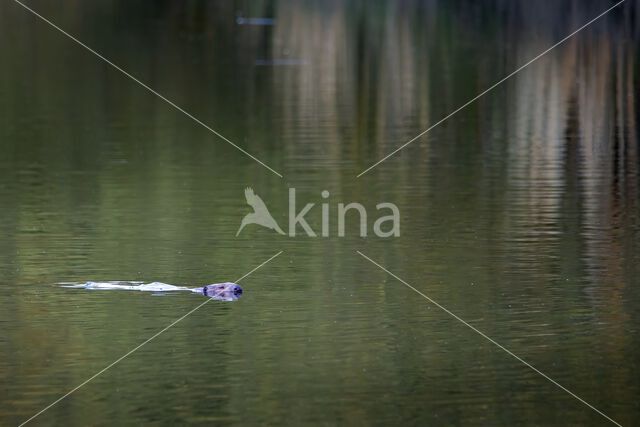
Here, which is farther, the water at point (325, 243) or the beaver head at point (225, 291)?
the beaver head at point (225, 291)

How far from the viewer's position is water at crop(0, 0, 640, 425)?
1753 centimetres

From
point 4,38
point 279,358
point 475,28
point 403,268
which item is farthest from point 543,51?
point 279,358

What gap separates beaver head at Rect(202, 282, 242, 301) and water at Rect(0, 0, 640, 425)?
20cm

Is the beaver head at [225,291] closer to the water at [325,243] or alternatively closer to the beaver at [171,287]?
the beaver at [171,287]

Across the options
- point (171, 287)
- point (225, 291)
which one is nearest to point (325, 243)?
point (171, 287)

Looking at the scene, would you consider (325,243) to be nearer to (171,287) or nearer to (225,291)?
(171,287)

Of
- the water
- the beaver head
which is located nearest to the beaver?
the beaver head

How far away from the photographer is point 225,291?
21688 mm

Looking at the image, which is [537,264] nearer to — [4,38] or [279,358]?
[279,358]

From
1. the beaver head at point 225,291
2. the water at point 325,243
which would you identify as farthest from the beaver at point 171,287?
the water at point 325,243

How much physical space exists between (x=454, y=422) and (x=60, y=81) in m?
38.8

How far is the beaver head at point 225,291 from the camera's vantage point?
21.7 meters

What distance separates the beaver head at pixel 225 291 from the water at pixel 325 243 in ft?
0.66

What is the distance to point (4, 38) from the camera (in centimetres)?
6794
